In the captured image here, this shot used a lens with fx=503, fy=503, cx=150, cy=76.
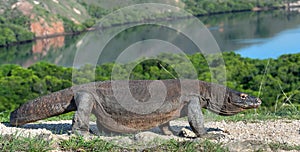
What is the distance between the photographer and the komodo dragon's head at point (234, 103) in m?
6.66

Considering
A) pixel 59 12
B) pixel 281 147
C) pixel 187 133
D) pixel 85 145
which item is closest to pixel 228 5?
pixel 59 12

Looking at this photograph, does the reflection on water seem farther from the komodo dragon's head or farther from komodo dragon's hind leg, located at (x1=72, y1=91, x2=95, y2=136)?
komodo dragon's hind leg, located at (x1=72, y1=91, x2=95, y2=136)

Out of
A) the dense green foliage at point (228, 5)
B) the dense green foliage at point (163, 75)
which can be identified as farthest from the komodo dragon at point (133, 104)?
the dense green foliage at point (228, 5)

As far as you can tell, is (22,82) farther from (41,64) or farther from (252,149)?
(252,149)

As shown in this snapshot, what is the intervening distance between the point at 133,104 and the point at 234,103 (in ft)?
4.47

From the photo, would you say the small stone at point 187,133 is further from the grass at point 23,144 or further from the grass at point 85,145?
the grass at point 23,144

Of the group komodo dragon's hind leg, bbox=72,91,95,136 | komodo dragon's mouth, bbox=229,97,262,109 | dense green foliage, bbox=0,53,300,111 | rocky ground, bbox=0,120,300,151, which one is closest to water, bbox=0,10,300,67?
dense green foliage, bbox=0,53,300,111

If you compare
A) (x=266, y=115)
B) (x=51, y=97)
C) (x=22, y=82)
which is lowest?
(x=22, y=82)

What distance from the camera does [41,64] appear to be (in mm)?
42594

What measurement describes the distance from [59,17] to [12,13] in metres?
8.93

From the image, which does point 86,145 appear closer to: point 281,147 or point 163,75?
point 281,147

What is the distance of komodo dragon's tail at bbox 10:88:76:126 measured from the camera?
21.6 feet

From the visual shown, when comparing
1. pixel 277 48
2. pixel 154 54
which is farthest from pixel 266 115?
pixel 277 48

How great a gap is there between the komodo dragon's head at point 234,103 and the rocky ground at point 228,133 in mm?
307
